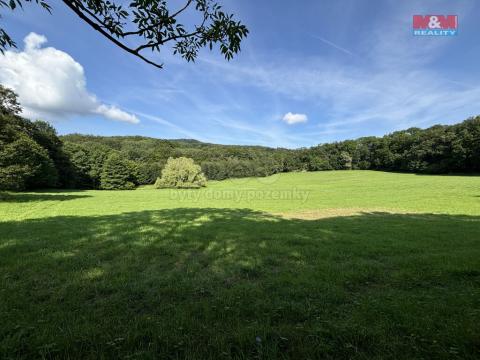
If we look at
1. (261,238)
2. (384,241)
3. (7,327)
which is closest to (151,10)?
(7,327)

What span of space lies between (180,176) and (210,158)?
40.9 m

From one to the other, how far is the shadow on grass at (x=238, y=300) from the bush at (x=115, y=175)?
58895 mm

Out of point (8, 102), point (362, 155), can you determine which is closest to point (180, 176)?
point (8, 102)

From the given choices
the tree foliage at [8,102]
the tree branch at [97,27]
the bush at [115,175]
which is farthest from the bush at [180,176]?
the tree branch at [97,27]

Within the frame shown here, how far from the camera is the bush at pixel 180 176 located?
5666 centimetres

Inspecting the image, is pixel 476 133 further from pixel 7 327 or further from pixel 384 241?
pixel 7 327

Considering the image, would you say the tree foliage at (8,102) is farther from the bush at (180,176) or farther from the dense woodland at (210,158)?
the bush at (180,176)

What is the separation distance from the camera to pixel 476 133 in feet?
169

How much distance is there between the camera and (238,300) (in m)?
3.79

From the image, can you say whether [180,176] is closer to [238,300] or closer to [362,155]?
→ [238,300]

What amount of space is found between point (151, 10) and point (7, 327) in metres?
4.35

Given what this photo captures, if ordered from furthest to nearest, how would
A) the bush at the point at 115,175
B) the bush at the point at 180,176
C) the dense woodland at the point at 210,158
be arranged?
the bush at the point at 115,175, the bush at the point at 180,176, the dense woodland at the point at 210,158

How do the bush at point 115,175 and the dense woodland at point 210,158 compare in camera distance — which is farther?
the bush at point 115,175

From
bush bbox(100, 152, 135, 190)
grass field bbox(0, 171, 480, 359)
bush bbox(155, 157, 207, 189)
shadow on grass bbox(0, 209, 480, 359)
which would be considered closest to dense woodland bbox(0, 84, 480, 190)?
bush bbox(100, 152, 135, 190)
